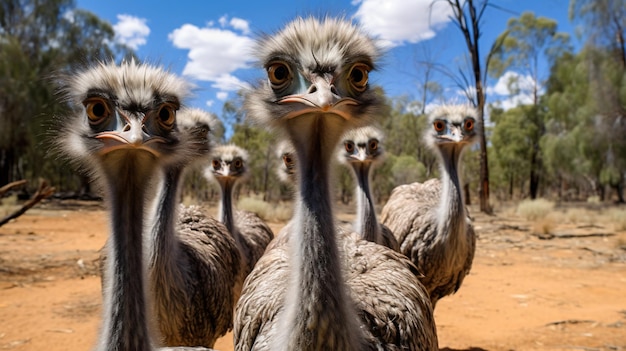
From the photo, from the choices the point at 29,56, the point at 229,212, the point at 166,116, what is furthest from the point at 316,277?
the point at 29,56

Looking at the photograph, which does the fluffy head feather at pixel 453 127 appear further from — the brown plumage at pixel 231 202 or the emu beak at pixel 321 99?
the emu beak at pixel 321 99

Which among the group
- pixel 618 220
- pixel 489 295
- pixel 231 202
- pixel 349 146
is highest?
pixel 349 146

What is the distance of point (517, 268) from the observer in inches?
364

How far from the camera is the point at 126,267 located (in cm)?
197

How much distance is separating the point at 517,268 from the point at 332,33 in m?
8.29

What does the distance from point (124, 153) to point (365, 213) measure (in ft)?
9.16

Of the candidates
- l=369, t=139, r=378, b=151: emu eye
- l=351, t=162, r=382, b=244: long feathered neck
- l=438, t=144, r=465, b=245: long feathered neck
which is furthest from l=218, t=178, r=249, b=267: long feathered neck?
l=438, t=144, r=465, b=245: long feathered neck

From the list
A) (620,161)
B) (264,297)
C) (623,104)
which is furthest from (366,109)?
(620,161)

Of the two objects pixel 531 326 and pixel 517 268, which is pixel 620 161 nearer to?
pixel 517 268

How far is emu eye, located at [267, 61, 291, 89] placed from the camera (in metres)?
2.20

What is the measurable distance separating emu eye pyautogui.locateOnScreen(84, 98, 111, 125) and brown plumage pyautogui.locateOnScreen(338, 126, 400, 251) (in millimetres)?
2733

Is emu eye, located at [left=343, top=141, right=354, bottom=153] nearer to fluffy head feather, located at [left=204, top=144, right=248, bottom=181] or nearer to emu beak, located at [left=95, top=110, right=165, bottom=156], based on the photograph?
fluffy head feather, located at [left=204, top=144, right=248, bottom=181]

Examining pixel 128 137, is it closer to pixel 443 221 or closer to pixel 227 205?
pixel 443 221

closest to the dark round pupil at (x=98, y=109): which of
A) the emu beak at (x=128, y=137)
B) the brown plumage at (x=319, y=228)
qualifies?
the emu beak at (x=128, y=137)
